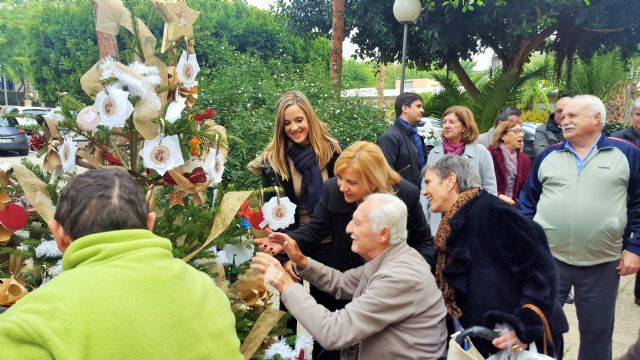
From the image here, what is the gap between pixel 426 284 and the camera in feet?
6.47

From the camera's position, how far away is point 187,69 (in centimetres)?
193

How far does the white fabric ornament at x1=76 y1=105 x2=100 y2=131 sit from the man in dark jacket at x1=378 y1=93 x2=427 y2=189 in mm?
2793

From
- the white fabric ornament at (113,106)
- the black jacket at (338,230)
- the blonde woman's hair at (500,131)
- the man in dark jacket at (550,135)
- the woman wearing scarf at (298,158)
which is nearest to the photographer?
the white fabric ornament at (113,106)

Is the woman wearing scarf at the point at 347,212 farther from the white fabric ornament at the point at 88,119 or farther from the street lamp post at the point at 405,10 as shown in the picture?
the street lamp post at the point at 405,10

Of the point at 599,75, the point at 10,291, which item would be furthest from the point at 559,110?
the point at 599,75

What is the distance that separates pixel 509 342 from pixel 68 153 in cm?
180

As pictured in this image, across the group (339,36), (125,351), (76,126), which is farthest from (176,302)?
(339,36)

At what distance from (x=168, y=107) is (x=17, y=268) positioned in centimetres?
85

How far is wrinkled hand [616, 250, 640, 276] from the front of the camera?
267 centimetres

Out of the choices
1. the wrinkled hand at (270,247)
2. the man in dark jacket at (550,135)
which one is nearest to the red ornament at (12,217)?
the wrinkled hand at (270,247)

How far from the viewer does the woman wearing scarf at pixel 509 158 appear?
454 cm

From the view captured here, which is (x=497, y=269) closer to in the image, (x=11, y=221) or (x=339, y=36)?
(x=11, y=221)

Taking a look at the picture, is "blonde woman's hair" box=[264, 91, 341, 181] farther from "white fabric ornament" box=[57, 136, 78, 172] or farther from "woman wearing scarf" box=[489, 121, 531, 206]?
"woman wearing scarf" box=[489, 121, 531, 206]

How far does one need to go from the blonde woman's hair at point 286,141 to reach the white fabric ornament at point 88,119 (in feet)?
4.36
